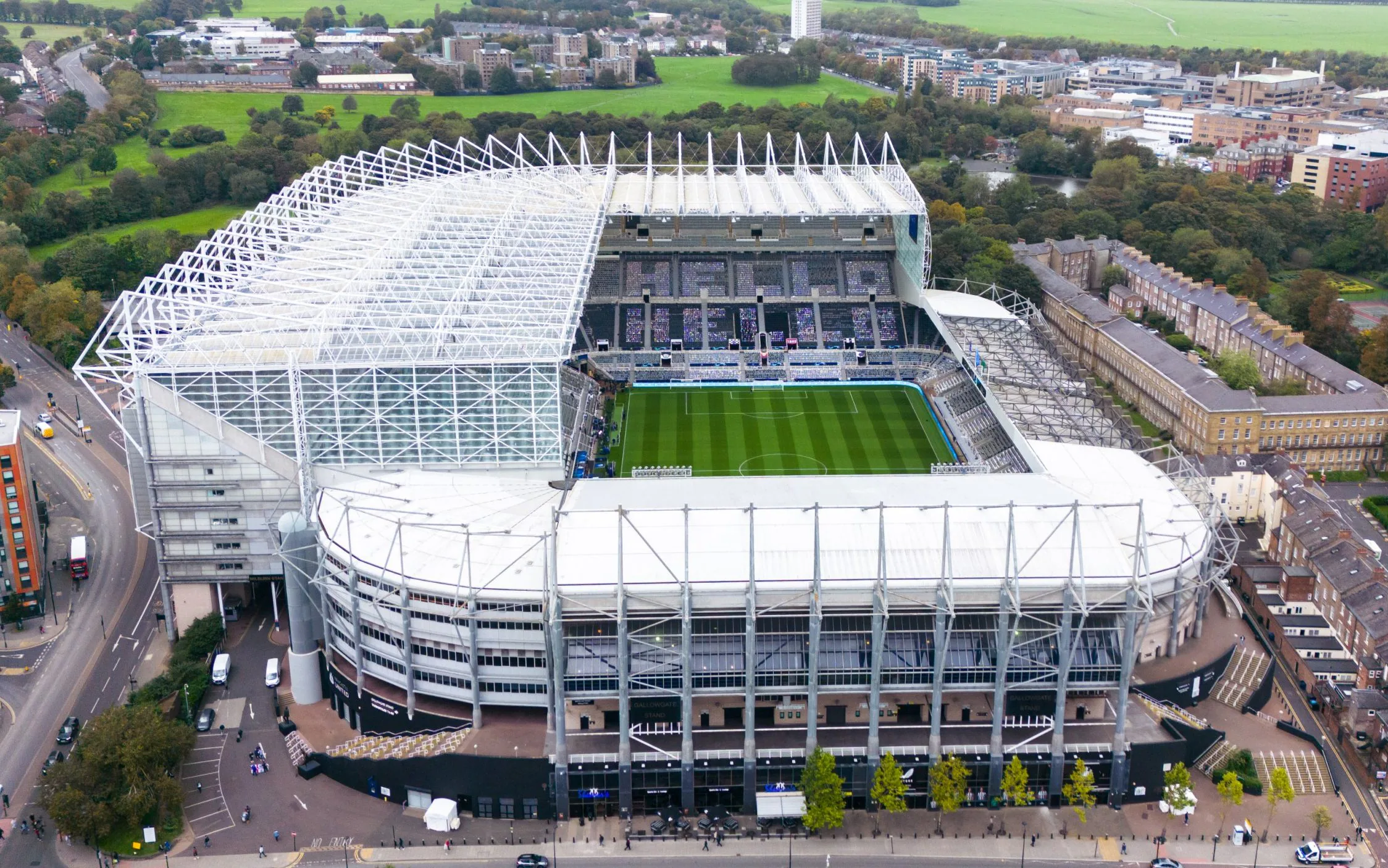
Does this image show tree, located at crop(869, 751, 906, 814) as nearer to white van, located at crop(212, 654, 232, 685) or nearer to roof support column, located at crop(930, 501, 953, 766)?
roof support column, located at crop(930, 501, 953, 766)

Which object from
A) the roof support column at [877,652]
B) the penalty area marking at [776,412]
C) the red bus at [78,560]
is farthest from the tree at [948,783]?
the red bus at [78,560]

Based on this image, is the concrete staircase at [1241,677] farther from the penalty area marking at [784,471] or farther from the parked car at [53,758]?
the parked car at [53,758]

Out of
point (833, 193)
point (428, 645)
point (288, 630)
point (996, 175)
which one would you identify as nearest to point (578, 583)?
point (428, 645)

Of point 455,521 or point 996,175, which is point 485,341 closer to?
point 455,521

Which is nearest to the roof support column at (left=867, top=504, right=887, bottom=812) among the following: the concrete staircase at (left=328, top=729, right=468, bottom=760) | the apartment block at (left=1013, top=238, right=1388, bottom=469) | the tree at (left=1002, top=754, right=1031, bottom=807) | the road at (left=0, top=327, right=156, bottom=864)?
the tree at (left=1002, top=754, right=1031, bottom=807)

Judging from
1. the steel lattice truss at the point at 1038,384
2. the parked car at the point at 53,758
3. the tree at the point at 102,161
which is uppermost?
the tree at the point at 102,161

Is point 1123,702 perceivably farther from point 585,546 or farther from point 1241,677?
point 585,546

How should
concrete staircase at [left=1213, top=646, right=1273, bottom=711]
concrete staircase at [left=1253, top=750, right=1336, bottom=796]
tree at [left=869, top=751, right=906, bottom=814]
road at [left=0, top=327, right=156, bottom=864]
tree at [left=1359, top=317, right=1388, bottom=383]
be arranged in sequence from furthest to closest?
tree at [left=1359, top=317, right=1388, bottom=383]
concrete staircase at [left=1213, top=646, right=1273, bottom=711]
road at [left=0, top=327, right=156, bottom=864]
concrete staircase at [left=1253, top=750, right=1336, bottom=796]
tree at [left=869, top=751, right=906, bottom=814]
